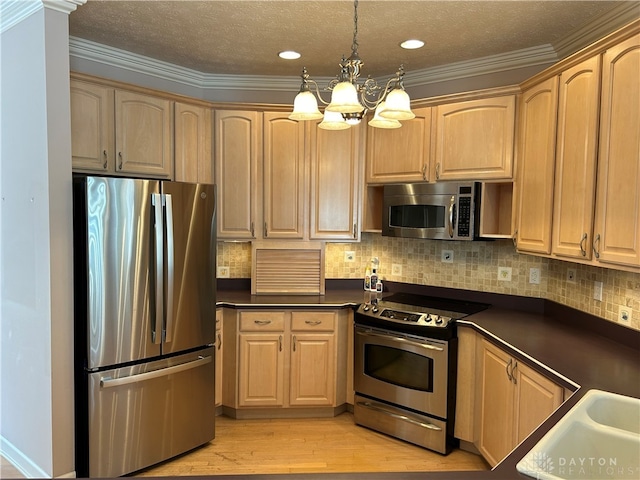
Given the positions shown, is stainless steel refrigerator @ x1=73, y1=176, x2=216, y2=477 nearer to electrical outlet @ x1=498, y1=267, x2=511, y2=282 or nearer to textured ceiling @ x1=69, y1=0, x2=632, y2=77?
textured ceiling @ x1=69, y1=0, x2=632, y2=77

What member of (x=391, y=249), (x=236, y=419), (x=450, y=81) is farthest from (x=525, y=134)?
(x=236, y=419)

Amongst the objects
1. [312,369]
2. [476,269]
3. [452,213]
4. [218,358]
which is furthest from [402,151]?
[218,358]

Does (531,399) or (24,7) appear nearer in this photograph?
(531,399)

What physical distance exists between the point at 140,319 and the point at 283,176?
58.3 inches

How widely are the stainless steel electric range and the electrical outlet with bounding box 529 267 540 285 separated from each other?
36 cm

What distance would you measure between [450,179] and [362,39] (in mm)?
1061

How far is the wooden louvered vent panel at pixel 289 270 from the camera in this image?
12.0 feet

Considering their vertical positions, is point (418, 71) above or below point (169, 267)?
above

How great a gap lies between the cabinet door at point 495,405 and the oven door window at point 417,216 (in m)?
0.88

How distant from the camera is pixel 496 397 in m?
2.55

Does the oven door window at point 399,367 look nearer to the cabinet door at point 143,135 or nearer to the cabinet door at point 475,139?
the cabinet door at point 475,139

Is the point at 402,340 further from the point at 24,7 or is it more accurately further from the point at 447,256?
the point at 24,7

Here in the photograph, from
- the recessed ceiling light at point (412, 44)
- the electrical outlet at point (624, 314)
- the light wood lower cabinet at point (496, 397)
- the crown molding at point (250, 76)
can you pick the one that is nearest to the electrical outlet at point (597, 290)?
the electrical outlet at point (624, 314)

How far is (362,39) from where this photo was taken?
2.89m
